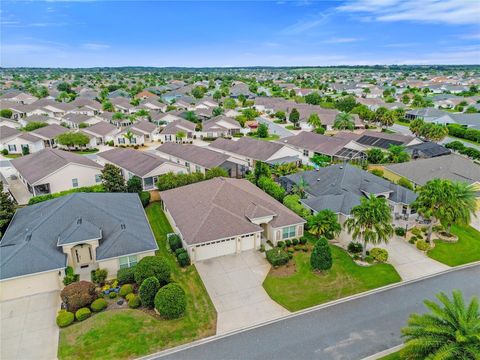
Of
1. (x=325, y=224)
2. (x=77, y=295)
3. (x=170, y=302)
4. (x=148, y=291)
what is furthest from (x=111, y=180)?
(x=325, y=224)

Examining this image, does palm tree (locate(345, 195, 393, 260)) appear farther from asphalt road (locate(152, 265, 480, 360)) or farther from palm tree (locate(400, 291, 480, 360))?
palm tree (locate(400, 291, 480, 360))

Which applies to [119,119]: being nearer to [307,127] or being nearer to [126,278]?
[307,127]

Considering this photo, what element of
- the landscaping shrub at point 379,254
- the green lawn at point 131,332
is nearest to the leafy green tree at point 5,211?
the green lawn at point 131,332

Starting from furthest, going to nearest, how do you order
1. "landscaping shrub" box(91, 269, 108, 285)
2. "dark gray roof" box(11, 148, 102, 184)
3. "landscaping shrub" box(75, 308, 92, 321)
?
"dark gray roof" box(11, 148, 102, 184)
"landscaping shrub" box(91, 269, 108, 285)
"landscaping shrub" box(75, 308, 92, 321)

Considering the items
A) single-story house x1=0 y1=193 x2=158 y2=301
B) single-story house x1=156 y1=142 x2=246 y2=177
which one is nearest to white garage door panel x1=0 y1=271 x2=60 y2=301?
single-story house x1=0 y1=193 x2=158 y2=301

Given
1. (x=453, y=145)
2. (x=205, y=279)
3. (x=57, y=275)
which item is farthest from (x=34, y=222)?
(x=453, y=145)

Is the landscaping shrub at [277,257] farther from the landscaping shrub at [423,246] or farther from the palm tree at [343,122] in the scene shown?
the palm tree at [343,122]

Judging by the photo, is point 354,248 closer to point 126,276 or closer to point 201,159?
point 126,276
